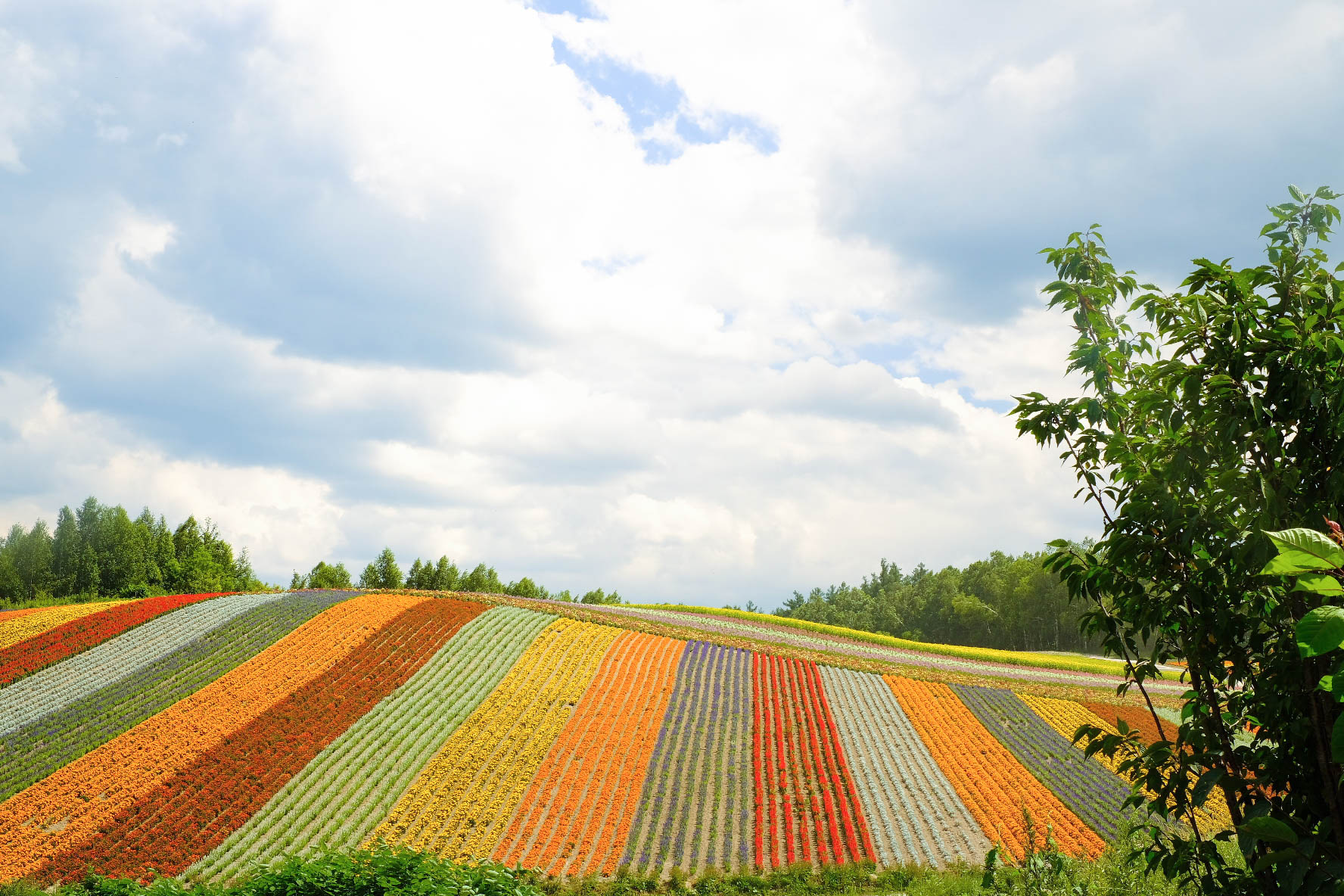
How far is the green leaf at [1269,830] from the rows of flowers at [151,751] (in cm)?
2196

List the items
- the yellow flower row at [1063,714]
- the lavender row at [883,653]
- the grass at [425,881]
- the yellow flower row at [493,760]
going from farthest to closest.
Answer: the lavender row at [883,653]
the yellow flower row at [1063,714]
the yellow flower row at [493,760]
the grass at [425,881]

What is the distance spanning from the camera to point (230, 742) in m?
21.6

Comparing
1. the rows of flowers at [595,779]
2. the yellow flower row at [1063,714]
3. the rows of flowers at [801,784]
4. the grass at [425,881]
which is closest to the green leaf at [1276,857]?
the grass at [425,881]

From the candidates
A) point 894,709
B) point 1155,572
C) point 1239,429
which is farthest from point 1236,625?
point 894,709

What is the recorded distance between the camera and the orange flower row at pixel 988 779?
18.4m

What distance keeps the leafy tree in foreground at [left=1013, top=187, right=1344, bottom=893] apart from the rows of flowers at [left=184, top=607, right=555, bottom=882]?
572 inches

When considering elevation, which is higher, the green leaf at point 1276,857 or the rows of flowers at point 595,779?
the green leaf at point 1276,857

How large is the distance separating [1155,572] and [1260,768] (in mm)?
1109

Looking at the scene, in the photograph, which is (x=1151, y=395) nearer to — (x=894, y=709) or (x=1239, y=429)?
(x=1239, y=429)

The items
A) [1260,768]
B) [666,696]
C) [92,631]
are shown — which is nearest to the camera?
[1260,768]

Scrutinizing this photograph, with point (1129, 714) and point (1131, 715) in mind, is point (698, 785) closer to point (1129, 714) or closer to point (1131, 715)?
point (1131, 715)

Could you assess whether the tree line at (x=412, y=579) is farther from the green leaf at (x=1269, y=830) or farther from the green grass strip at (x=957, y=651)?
the green leaf at (x=1269, y=830)

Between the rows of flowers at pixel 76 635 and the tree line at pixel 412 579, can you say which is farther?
the tree line at pixel 412 579

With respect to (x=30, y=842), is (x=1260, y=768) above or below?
above
